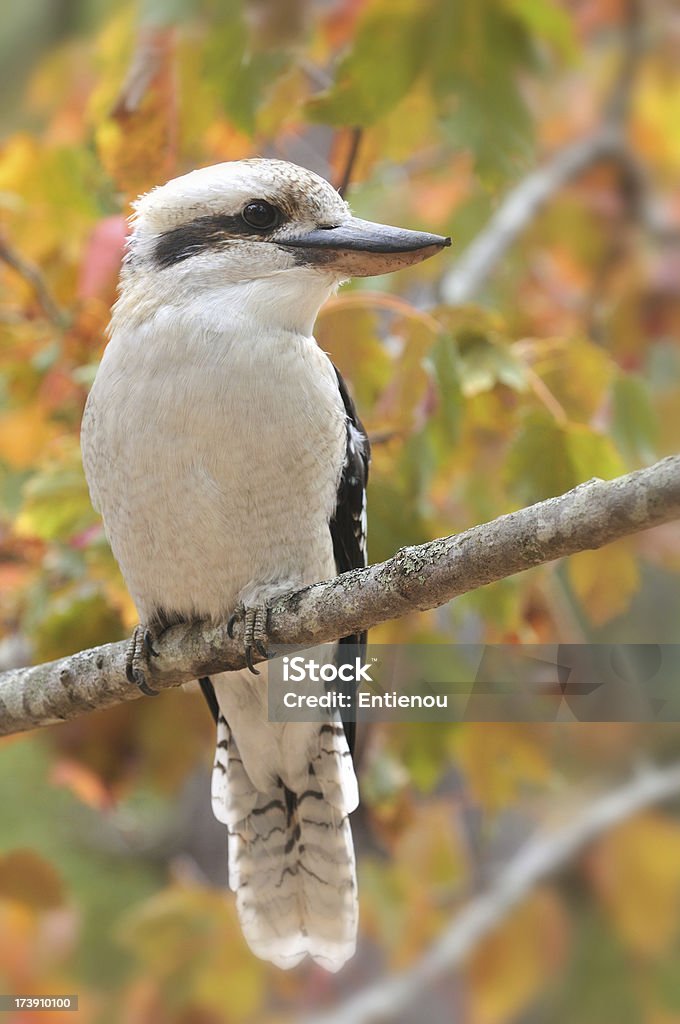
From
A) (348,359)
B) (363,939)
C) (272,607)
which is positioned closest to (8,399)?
(348,359)

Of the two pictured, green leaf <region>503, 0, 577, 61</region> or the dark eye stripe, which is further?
green leaf <region>503, 0, 577, 61</region>

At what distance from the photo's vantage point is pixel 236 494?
7.98 feet

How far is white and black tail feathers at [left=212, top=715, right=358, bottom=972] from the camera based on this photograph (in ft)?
9.30

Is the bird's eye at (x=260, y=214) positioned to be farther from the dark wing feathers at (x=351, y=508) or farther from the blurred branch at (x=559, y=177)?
the blurred branch at (x=559, y=177)

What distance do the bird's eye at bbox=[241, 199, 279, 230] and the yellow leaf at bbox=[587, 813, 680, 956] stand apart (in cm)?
292

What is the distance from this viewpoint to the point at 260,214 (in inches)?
99.4

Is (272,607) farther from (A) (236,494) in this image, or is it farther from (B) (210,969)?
(B) (210,969)

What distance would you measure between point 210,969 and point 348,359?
2092 millimetres

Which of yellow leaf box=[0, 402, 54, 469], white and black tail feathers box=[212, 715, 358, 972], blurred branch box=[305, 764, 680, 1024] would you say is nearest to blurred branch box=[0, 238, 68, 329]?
yellow leaf box=[0, 402, 54, 469]

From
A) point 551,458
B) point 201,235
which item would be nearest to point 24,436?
point 201,235

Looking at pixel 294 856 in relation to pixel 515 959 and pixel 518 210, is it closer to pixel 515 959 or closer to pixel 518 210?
pixel 515 959

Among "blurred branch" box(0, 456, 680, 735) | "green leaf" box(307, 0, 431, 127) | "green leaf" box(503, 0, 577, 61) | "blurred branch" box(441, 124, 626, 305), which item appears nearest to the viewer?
"blurred branch" box(0, 456, 680, 735)

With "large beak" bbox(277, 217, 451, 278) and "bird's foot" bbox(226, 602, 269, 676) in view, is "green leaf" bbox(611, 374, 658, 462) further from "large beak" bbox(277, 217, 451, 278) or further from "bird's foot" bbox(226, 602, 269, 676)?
"bird's foot" bbox(226, 602, 269, 676)

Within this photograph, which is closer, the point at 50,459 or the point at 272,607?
the point at 272,607
